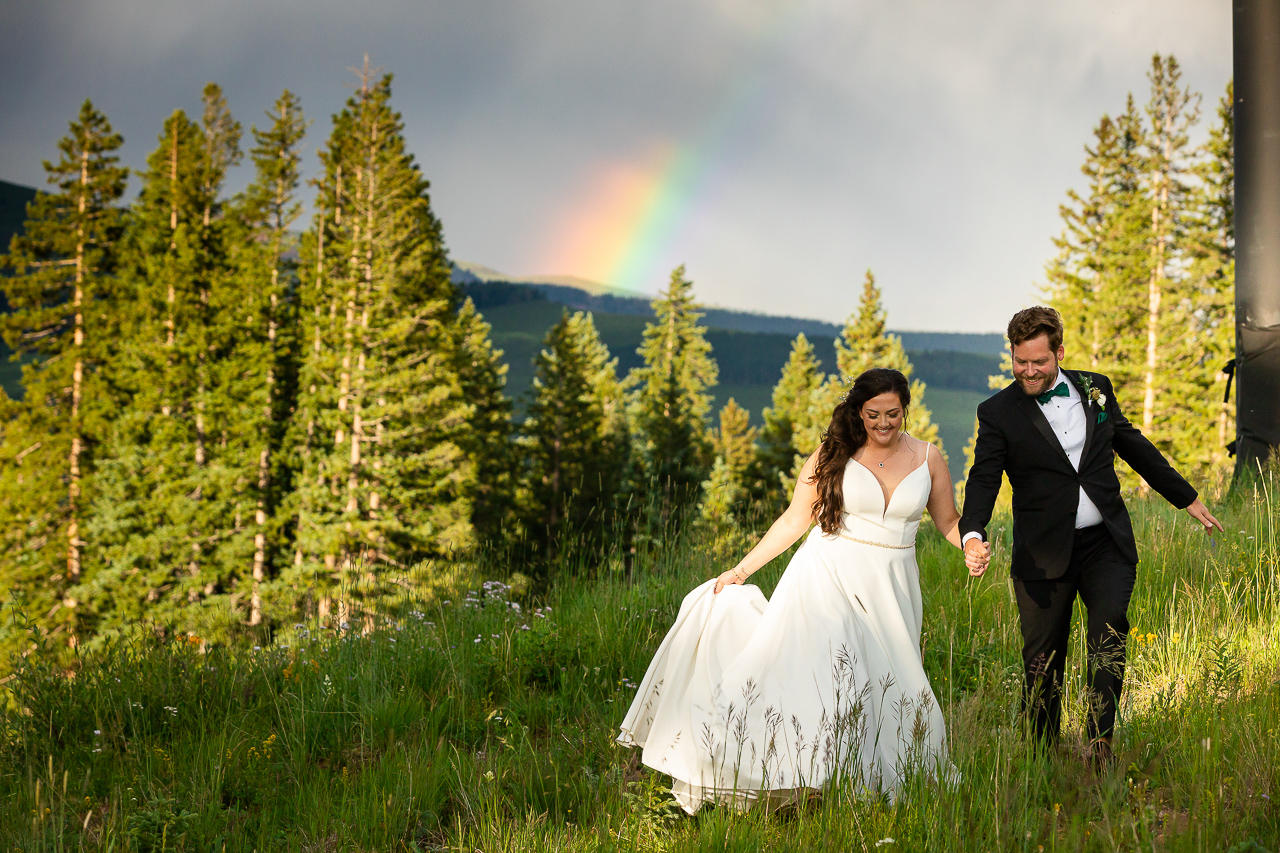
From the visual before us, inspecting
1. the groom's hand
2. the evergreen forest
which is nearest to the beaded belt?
the groom's hand

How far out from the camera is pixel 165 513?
96.2 feet

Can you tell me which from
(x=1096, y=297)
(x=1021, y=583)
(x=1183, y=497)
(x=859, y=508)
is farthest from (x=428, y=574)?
(x=1096, y=297)

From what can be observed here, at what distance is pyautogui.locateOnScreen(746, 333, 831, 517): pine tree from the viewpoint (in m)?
43.2

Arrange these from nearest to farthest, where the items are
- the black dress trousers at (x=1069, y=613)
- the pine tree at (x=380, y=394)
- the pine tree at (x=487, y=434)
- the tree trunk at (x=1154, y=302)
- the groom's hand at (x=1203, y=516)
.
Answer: the black dress trousers at (x=1069, y=613) → the groom's hand at (x=1203, y=516) → the pine tree at (x=380, y=394) → the tree trunk at (x=1154, y=302) → the pine tree at (x=487, y=434)

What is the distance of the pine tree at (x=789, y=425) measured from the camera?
142 feet

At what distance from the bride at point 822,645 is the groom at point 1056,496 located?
1.19 feet

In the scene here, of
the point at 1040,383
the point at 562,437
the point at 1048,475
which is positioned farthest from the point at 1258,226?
the point at 562,437

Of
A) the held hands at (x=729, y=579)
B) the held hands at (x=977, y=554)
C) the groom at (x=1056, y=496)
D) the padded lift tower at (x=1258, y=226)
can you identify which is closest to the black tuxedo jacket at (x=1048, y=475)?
the groom at (x=1056, y=496)

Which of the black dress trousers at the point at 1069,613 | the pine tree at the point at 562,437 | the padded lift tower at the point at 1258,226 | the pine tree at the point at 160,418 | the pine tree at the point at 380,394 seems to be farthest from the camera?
the pine tree at the point at 562,437

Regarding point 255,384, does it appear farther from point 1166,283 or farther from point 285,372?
point 1166,283

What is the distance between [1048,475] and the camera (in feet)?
12.3

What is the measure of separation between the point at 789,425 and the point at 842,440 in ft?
150

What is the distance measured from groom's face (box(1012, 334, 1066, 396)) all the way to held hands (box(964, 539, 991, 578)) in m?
0.82

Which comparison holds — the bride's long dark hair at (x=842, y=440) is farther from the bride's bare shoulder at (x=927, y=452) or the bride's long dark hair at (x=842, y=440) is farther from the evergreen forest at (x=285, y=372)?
the evergreen forest at (x=285, y=372)
